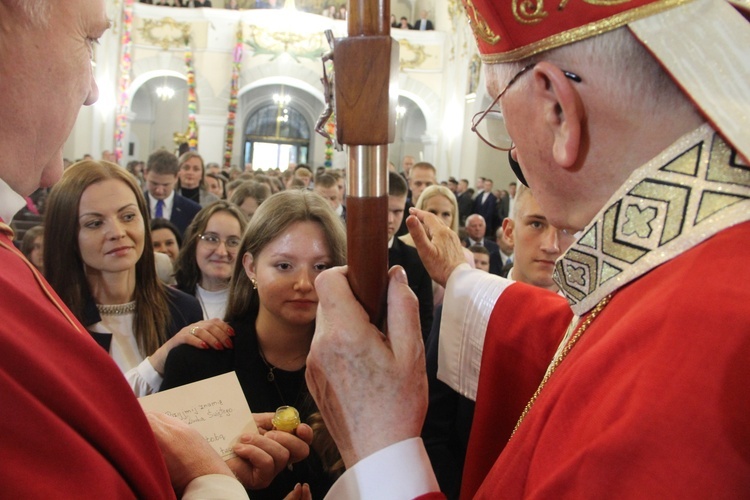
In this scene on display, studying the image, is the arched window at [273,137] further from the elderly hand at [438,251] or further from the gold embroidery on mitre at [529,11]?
the gold embroidery on mitre at [529,11]

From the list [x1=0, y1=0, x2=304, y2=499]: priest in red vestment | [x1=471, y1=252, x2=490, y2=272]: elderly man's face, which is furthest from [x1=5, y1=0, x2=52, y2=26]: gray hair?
[x1=471, y1=252, x2=490, y2=272]: elderly man's face

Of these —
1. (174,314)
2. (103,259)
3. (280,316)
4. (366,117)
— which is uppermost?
(366,117)

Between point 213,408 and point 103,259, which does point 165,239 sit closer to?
point 103,259

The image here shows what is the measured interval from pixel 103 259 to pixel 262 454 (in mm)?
1286

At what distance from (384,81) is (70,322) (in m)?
0.57

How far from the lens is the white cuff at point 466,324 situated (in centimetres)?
162

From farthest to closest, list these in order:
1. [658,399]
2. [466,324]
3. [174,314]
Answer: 1. [174,314]
2. [466,324]
3. [658,399]

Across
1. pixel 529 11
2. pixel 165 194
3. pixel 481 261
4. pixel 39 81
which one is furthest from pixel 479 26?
pixel 165 194

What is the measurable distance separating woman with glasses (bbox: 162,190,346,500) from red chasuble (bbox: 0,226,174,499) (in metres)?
0.94

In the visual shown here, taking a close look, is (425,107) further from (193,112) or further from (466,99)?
(193,112)

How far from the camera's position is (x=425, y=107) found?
53.5ft

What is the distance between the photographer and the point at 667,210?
823mm

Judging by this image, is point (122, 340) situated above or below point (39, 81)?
below

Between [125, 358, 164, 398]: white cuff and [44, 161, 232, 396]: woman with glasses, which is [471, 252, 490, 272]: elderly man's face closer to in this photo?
[44, 161, 232, 396]: woman with glasses
